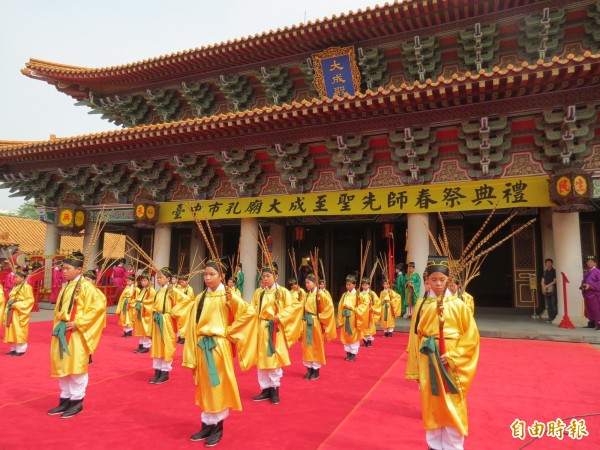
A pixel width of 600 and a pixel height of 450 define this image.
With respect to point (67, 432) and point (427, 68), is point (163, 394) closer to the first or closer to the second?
point (67, 432)

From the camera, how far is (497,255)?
1173 cm

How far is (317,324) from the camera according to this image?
19.1 feet

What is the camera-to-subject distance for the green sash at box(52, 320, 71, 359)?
4.09 metres

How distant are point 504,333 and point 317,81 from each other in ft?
27.0

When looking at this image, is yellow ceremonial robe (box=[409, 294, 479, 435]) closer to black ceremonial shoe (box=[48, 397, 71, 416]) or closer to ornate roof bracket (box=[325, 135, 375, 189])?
black ceremonial shoe (box=[48, 397, 71, 416])

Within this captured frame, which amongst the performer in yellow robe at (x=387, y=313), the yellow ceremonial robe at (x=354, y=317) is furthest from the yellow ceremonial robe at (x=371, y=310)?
the performer in yellow robe at (x=387, y=313)

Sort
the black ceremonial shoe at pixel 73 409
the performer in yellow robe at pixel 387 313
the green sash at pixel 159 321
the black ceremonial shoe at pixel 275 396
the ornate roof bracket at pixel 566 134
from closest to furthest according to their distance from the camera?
1. the black ceremonial shoe at pixel 73 409
2. the black ceremonial shoe at pixel 275 396
3. the green sash at pixel 159 321
4. the ornate roof bracket at pixel 566 134
5. the performer in yellow robe at pixel 387 313

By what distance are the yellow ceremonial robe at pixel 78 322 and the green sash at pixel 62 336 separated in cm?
3

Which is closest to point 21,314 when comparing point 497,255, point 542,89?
point 542,89

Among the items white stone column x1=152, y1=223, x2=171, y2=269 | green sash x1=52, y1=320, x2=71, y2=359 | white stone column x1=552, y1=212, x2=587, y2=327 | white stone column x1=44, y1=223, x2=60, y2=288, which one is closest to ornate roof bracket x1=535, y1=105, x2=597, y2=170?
white stone column x1=552, y1=212, x2=587, y2=327

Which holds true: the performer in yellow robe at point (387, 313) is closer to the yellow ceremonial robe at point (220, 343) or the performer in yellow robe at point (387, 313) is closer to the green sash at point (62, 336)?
the yellow ceremonial robe at point (220, 343)

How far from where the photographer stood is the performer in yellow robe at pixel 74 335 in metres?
4.06

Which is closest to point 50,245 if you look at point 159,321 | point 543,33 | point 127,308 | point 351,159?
point 127,308

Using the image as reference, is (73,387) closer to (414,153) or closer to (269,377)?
(269,377)
